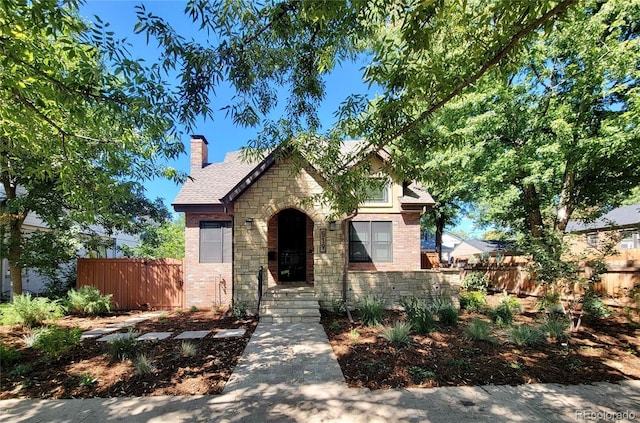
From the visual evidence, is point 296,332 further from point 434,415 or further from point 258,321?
point 434,415

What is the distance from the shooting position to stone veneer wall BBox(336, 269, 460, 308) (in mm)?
10062

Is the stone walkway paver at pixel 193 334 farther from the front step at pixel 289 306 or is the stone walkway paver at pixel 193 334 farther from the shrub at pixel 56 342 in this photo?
the shrub at pixel 56 342

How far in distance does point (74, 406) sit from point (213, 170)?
36.6 ft

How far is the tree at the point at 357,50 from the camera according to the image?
3.49 metres

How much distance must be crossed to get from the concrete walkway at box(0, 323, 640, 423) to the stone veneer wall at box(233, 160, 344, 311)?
493cm

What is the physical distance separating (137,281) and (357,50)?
10.8 meters

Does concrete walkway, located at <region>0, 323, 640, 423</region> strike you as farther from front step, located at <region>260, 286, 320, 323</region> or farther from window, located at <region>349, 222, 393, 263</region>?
window, located at <region>349, 222, 393, 263</region>

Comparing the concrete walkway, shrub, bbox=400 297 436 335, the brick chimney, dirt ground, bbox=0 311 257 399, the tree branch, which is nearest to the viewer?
the tree branch

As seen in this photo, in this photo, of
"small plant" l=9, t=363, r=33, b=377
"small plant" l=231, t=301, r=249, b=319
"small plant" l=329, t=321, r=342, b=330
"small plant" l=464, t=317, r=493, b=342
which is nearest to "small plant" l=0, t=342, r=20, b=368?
"small plant" l=9, t=363, r=33, b=377

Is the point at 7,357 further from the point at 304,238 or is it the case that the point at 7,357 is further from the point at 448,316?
the point at 448,316

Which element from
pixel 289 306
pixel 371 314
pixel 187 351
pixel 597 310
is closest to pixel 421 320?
pixel 371 314

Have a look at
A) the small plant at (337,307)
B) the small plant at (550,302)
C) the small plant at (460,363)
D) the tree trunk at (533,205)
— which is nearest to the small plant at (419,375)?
the small plant at (460,363)

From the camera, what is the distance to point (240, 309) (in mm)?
9461

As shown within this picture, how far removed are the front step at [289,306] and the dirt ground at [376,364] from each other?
65.7 inches
